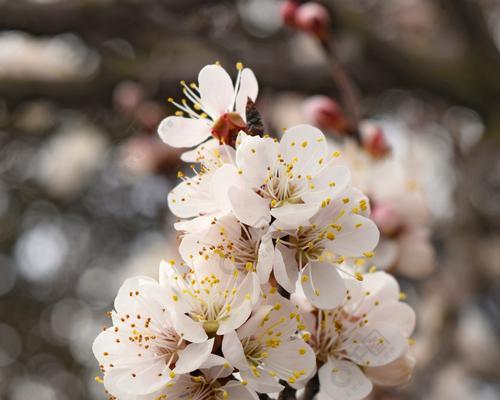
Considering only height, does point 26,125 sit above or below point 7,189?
above

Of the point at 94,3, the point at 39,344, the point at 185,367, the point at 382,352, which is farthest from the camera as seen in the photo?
the point at 39,344

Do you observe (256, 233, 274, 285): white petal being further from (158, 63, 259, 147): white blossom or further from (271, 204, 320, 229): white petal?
(158, 63, 259, 147): white blossom

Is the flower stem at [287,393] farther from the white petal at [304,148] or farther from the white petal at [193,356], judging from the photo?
the white petal at [304,148]

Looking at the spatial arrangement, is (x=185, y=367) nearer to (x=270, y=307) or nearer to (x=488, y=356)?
(x=270, y=307)

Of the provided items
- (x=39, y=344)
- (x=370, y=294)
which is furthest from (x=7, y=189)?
(x=370, y=294)

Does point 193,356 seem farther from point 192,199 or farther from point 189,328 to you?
point 192,199

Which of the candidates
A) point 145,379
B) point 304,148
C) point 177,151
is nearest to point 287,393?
point 145,379
